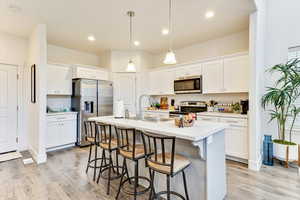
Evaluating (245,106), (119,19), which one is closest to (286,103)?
(245,106)

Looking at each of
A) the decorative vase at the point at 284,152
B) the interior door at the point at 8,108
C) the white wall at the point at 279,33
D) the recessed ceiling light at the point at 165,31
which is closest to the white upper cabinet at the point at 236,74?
the white wall at the point at 279,33

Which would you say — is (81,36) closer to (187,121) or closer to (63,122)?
(63,122)

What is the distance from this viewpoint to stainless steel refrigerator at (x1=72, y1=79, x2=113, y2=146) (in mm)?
4383

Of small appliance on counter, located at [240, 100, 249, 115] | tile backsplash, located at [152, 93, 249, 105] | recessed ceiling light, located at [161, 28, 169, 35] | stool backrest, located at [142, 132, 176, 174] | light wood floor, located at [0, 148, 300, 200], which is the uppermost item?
recessed ceiling light, located at [161, 28, 169, 35]

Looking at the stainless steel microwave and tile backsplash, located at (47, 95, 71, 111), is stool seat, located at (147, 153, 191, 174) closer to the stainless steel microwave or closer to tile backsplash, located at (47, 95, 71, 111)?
the stainless steel microwave

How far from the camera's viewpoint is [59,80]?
4.36m

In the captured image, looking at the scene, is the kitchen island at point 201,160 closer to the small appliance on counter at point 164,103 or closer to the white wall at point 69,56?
the small appliance on counter at point 164,103

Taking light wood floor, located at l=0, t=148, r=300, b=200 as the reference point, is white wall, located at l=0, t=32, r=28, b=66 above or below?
above

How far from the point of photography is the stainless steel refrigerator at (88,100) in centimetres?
438

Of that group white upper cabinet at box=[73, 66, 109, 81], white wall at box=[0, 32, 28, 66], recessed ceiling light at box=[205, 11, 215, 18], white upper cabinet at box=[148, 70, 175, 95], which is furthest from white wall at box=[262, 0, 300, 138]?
white wall at box=[0, 32, 28, 66]

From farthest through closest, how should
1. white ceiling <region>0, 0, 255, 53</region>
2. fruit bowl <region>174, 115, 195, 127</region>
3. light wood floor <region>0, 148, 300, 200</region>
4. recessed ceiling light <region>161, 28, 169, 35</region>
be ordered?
recessed ceiling light <region>161, 28, 169, 35</region> < white ceiling <region>0, 0, 255, 53</region> < light wood floor <region>0, 148, 300, 200</region> < fruit bowl <region>174, 115, 195, 127</region>

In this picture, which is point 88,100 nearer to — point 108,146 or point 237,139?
point 108,146

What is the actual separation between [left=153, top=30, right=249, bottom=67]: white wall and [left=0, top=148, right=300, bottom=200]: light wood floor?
270 cm

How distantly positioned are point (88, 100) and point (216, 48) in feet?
12.4
